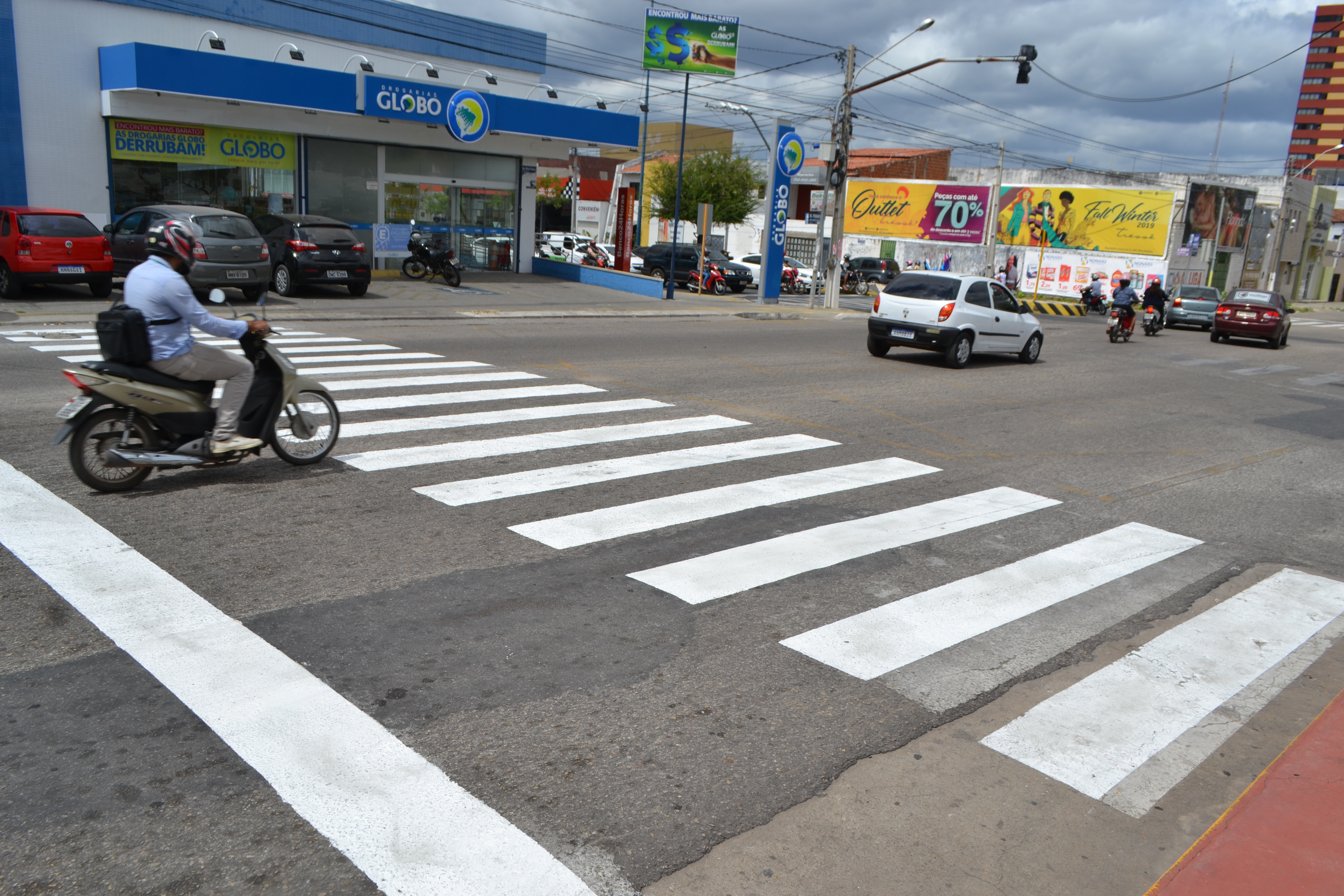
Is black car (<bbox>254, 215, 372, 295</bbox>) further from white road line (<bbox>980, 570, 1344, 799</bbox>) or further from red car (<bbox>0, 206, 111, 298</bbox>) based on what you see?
white road line (<bbox>980, 570, 1344, 799</bbox>)

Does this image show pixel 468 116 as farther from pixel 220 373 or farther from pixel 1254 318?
pixel 1254 318

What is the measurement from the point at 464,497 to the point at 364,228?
21934 millimetres

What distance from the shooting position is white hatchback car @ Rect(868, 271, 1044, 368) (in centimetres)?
1678

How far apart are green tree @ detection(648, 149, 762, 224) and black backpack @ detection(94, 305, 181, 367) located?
6267cm

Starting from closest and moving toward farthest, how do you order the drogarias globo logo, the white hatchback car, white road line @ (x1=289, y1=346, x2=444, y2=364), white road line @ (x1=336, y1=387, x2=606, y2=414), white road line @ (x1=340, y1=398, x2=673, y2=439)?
white road line @ (x1=340, y1=398, x2=673, y2=439)
white road line @ (x1=336, y1=387, x2=606, y2=414)
white road line @ (x1=289, y1=346, x2=444, y2=364)
the white hatchback car
the drogarias globo logo

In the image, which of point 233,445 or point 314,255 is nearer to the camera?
point 233,445

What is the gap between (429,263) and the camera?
86.1 feet

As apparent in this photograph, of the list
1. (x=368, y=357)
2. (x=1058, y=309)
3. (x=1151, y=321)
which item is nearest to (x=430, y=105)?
(x=368, y=357)

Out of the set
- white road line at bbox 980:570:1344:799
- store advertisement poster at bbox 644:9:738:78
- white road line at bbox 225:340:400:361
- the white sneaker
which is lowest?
white road line at bbox 980:570:1344:799

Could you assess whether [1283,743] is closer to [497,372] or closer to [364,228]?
[497,372]

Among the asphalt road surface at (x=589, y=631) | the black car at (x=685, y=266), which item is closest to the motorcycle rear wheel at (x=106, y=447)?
the asphalt road surface at (x=589, y=631)

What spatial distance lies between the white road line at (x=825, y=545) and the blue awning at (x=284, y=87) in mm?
20328

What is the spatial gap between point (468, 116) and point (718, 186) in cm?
4408

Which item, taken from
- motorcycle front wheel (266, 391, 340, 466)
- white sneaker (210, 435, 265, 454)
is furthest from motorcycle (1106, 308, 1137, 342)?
white sneaker (210, 435, 265, 454)
